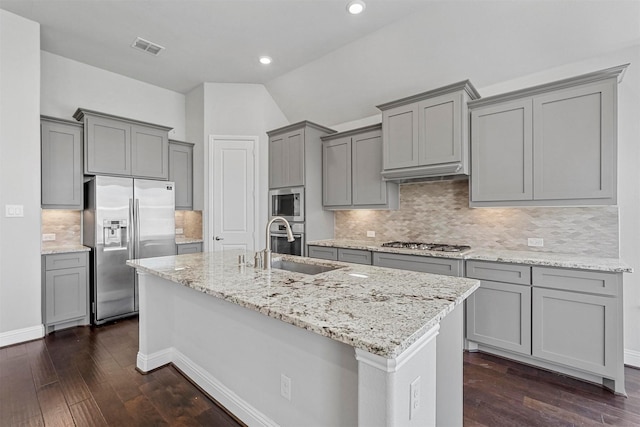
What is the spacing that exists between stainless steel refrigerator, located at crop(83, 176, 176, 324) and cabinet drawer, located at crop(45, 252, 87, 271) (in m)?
0.10

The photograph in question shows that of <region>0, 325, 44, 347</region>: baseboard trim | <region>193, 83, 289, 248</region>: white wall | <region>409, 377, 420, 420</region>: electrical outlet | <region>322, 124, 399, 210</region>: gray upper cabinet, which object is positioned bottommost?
<region>0, 325, 44, 347</region>: baseboard trim

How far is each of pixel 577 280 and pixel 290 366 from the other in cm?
224

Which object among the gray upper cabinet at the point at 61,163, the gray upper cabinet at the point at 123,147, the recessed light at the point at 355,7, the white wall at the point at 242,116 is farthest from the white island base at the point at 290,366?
the recessed light at the point at 355,7

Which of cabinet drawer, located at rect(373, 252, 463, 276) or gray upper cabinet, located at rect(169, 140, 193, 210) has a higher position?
gray upper cabinet, located at rect(169, 140, 193, 210)

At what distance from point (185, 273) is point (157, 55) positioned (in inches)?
128

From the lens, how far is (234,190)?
451 cm

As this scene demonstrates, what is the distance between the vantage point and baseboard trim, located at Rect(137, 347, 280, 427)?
1725mm

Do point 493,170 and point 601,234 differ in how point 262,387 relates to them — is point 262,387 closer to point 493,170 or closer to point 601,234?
point 493,170

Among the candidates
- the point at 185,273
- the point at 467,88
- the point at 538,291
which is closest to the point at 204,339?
the point at 185,273

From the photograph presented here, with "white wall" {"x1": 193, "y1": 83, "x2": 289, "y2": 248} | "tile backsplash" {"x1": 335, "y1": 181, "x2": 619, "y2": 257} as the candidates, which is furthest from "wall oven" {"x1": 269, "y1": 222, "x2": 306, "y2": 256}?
"tile backsplash" {"x1": 335, "y1": 181, "x2": 619, "y2": 257}

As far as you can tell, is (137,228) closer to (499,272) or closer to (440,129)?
(440,129)

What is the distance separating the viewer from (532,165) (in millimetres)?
2643

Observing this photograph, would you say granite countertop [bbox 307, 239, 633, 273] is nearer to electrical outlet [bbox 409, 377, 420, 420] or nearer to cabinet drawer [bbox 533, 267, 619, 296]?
cabinet drawer [bbox 533, 267, 619, 296]

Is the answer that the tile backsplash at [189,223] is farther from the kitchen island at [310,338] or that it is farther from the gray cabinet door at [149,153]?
the kitchen island at [310,338]
